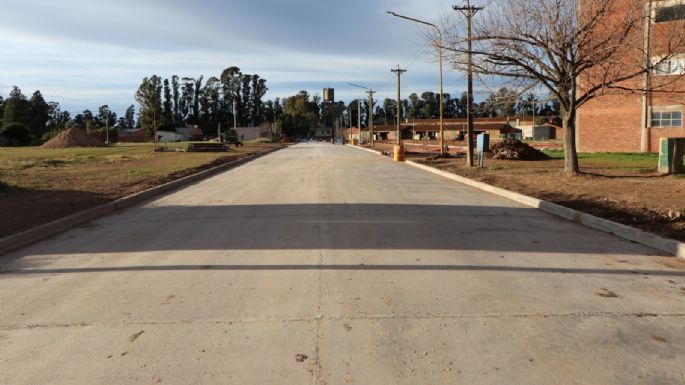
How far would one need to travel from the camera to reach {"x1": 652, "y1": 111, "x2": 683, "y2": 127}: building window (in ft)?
112

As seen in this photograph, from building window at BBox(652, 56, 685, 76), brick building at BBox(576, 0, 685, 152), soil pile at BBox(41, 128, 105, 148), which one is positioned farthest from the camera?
soil pile at BBox(41, 128, 105, 148)

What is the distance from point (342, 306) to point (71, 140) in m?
68.4

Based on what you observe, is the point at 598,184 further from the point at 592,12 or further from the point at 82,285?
the point at 82,285

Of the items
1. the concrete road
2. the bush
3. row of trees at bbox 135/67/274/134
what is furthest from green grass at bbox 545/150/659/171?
row of trees at bbox 135/67/274/134

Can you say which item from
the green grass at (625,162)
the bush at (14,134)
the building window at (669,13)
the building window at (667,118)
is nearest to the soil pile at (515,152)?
the green grass at (625,162)

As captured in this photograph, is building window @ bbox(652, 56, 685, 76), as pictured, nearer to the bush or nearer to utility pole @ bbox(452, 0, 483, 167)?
utility pole @ bbox(452, 0, 483, 167)

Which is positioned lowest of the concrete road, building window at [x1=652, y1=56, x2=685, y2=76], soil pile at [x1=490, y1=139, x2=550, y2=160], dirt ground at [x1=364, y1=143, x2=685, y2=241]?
the concrete road

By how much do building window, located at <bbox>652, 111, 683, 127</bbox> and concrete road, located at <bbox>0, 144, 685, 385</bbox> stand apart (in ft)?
98.3

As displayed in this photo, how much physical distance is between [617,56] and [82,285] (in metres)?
15.0

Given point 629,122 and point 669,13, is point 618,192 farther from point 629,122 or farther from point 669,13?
point 629,122

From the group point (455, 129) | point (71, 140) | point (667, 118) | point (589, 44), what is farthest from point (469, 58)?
point (455, 129)

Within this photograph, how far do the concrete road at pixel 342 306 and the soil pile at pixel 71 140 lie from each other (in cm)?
6044

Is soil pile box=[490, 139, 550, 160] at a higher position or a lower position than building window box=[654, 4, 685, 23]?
lower

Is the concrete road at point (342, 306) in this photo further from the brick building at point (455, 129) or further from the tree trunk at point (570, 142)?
the brick building at point (455, 129)
